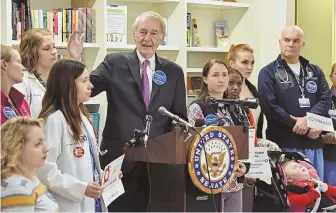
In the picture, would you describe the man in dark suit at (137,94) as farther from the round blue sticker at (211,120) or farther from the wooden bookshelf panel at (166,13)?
the wooden bookshelf panel at (166,13)

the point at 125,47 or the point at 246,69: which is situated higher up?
the point at 125,47

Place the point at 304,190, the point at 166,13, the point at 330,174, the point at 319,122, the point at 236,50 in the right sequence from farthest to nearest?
1. the point at 166,13
2. the point at 330,174
3. the point at 236,50
4. the point at 319,122
5. the point at 304,190

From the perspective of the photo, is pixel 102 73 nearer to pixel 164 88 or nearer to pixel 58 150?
pixel 164 88

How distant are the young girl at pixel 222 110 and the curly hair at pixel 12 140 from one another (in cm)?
131

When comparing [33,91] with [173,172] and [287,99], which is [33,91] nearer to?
[173,172]

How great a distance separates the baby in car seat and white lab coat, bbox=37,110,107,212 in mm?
1628

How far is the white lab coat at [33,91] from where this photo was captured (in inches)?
135

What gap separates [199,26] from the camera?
6043mm

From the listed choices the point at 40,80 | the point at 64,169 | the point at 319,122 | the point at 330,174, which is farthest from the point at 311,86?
the point at 64,169

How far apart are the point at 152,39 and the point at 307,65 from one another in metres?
1.64

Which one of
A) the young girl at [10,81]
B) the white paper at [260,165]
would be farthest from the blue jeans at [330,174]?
the young girl at [10,81]

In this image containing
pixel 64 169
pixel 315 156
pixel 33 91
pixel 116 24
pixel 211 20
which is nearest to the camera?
pixel 64 169

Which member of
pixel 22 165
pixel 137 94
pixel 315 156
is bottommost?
pixel 315 156

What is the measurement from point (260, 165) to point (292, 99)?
1109mm
